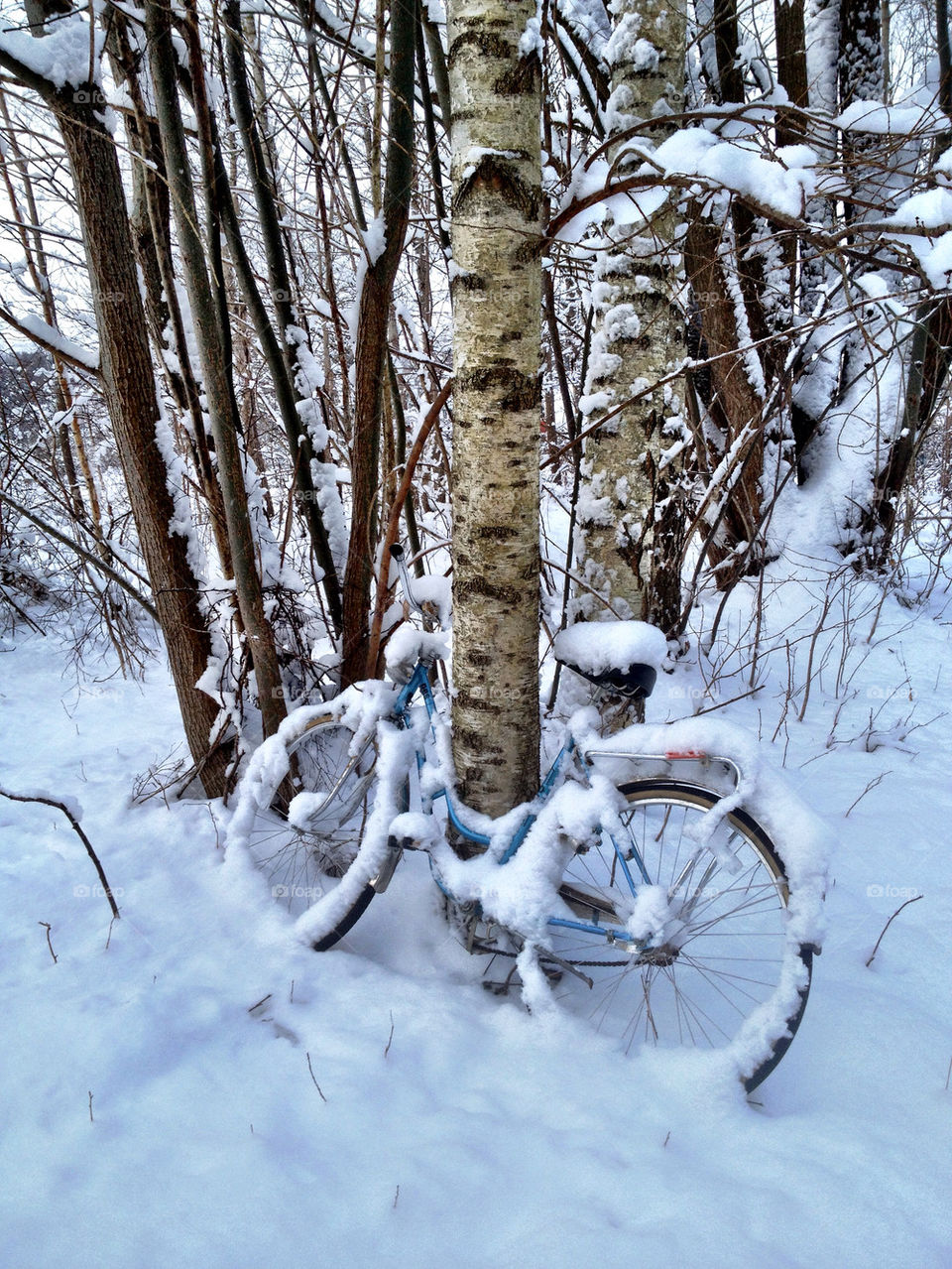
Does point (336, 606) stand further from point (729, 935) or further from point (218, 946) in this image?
point (729, 935)

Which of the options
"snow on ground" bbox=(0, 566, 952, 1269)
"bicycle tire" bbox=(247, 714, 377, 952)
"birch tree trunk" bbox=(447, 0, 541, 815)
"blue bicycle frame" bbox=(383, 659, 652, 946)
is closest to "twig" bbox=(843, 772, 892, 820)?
"snow on ground" bbox=(0, 566, 952, 1269)

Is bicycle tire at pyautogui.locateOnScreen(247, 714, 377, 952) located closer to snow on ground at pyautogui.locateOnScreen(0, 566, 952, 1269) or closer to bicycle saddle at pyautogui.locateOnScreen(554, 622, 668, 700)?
snow on ground at pyautogui.locateOnScreen(0, 566, 952, 1269)

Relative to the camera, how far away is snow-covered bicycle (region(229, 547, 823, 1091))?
5.25ft

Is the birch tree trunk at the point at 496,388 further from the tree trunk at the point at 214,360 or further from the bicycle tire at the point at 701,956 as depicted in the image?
the tree trunk at the point at 214,360

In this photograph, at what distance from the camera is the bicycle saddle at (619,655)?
1.79 m

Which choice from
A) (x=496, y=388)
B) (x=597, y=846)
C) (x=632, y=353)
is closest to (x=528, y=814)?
(x=597, y=846)

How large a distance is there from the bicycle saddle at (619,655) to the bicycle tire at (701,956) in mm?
272

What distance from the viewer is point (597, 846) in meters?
1.96

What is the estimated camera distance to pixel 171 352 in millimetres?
2738

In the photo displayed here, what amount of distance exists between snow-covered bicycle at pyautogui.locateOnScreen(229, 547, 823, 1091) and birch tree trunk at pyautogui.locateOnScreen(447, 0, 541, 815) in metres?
0.16

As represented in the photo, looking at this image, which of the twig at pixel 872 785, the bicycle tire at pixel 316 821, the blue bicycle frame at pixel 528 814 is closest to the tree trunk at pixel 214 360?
the bicycle tire at pixel 316 821

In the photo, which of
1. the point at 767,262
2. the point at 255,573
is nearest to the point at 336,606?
the point at 255,573

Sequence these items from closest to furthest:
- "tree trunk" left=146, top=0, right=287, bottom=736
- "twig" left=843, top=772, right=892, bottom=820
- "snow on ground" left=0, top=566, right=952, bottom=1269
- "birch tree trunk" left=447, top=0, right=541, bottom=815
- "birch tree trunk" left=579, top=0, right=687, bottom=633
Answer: "snow on ground" left=0, top=566, right=952, bottom=1269 → "birch tree trunk" left=447, top=0, right=541, bottom=815 → "tree trunk" left=146, top=0, right=287, bottom=736 → "birch tree trunk" left=579, top=0, right=687, bottom=633 → "twig" left=843, top=772, right=892, bottom=820

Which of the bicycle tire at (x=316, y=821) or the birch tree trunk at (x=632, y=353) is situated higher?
the birch tree trunk at (x=632, y=353)
